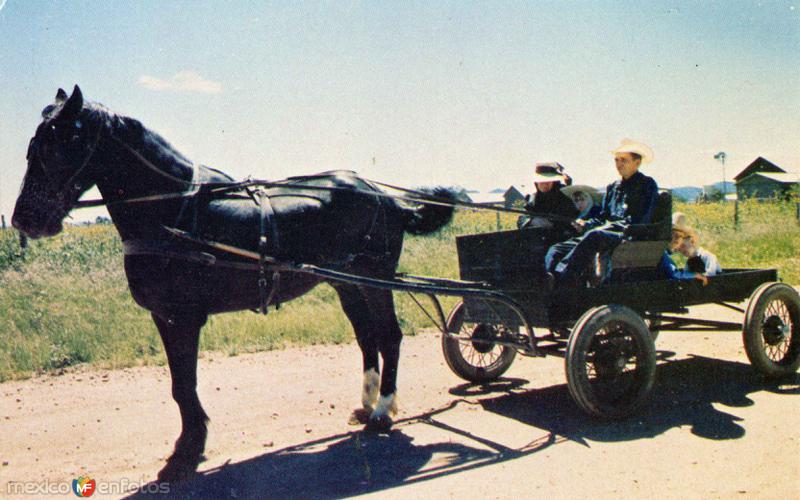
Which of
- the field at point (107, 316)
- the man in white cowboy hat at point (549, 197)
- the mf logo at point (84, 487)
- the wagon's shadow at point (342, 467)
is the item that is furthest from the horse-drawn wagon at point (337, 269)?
the field at point (107, 316)

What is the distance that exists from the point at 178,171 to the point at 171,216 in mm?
340

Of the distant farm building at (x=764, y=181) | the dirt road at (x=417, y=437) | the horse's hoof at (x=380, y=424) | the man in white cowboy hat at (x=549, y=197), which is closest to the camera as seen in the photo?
the dirt road at (x=417, y=437)

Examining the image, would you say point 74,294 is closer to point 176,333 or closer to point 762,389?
point 176,333

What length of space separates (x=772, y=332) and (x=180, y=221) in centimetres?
564

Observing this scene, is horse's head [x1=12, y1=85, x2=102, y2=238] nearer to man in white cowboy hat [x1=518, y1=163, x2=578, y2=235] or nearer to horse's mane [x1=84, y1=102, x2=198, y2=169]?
horse's mane [x1=84, y1=102, x2=198, y2=169]

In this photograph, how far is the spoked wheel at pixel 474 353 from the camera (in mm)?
6254

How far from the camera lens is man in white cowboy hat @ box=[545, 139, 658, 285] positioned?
5.36 metres

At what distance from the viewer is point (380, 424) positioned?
519 cm

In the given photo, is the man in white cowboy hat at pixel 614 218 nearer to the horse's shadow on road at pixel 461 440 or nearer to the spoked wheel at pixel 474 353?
the spoked wheel at pixel 474 353

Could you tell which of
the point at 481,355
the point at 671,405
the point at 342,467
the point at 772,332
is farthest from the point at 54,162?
the point at 772,332

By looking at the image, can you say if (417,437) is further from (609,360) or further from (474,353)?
(474,353)

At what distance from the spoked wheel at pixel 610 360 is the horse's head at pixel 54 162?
3.76 meters

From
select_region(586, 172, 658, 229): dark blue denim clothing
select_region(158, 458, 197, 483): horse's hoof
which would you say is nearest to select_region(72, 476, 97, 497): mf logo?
select_region(158, 458, 197, 483): horse's hoof

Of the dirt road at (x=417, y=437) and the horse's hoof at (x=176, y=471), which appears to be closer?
the dirt road at (x=417, y=437)
